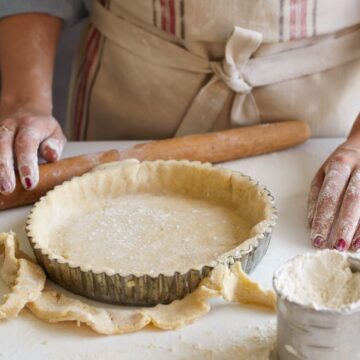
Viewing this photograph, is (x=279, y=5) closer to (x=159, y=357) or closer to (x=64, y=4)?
(x=64, y=4)

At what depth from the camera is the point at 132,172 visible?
50.3 inches

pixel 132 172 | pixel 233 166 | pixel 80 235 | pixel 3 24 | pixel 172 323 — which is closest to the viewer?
pixel 172 323

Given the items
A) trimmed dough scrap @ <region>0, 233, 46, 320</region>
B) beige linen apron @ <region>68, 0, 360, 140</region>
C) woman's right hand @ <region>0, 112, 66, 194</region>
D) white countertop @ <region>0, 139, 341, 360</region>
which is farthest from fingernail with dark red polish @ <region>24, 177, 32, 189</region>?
beige linen apron @ <region>68, 0, 360, 140</region>

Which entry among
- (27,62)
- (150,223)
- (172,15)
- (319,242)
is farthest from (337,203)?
(27,62)

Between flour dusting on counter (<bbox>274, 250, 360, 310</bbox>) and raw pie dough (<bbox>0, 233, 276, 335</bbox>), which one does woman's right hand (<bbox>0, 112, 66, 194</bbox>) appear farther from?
flour dusting on counter (<bbox>274, 250, 360, 310</bbox>)

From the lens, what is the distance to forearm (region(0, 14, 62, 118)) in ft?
4.79

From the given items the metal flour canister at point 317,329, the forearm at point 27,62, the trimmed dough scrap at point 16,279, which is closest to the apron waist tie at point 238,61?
the forearm at point 27,62

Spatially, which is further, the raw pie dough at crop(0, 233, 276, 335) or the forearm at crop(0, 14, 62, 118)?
the forearm at crop(0, 14, 62, 118)

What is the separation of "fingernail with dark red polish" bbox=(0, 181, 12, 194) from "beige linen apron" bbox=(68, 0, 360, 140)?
422 mm

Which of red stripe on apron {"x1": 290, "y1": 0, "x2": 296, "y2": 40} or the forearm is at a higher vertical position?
red stripe on apron {"x1": 290, "y1": 0, "x2": 296, "y2": 40}

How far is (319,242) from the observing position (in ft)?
3.64

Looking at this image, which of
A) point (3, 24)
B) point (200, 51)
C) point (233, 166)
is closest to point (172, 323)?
point (233, 166)

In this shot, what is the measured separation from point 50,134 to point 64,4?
38 centimetres

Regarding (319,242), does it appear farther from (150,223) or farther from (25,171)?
(25,171)
